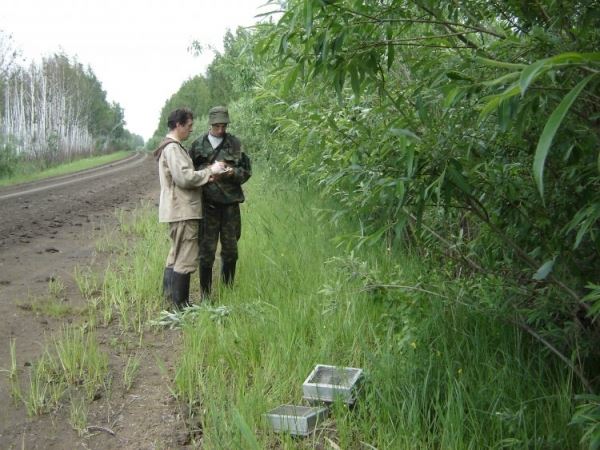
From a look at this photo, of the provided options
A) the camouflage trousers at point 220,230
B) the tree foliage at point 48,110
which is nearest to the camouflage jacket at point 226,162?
the camouflage trousers at point 220,230

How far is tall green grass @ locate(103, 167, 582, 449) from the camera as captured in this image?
111 inches

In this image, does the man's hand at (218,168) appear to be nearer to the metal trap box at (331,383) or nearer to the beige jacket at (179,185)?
the beige jacket at (179,185)

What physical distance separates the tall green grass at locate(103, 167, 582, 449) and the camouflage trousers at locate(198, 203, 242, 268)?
921 mm

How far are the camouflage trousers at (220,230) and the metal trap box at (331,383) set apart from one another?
8.20 feet

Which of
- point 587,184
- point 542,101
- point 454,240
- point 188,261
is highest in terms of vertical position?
point 542,101

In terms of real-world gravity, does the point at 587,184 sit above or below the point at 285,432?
above

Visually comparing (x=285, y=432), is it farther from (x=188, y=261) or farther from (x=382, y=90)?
(x=188, y=261)

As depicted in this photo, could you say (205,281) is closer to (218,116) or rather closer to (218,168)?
(218,168)

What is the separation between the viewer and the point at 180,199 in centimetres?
544

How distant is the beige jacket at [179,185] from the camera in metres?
5.33

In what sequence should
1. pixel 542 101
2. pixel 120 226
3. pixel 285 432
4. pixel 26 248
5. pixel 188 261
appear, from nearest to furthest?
pixel 542 101 < pixel 285 432 < pixel 188 261 < pixel 26 248 < pixel 120 226

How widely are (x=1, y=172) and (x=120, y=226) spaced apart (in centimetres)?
1740

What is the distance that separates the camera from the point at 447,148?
2.15 metres

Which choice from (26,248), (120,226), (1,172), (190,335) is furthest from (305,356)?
(1,172)
